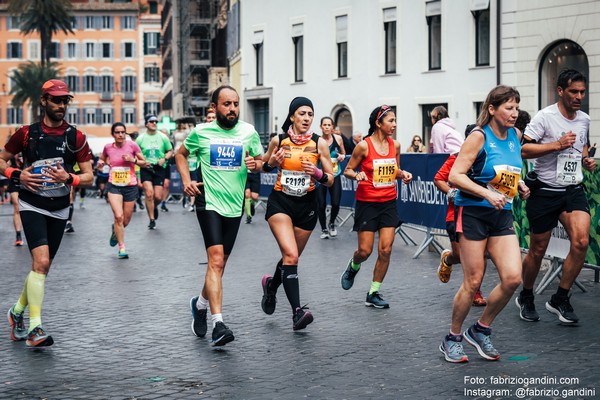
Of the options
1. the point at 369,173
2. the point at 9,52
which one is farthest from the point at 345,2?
the point at 9,52

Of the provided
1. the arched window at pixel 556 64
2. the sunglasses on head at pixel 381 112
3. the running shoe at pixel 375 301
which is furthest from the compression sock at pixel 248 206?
the running shoe at pixel 375 301

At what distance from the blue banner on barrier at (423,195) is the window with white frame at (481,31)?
16.9 metres

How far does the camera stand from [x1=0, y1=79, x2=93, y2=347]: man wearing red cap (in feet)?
29.7

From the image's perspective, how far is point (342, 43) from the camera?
40844 millimetres

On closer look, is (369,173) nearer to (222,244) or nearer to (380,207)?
(380,207)

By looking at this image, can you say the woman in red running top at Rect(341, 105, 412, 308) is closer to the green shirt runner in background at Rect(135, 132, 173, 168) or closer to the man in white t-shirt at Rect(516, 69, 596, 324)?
the man in white t-shirt at Rect(516, 69, 596, 324)

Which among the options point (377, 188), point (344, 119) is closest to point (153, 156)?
point (377, 188)

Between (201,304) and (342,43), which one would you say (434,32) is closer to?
(342,43)

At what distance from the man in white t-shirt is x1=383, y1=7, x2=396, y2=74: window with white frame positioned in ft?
93.4

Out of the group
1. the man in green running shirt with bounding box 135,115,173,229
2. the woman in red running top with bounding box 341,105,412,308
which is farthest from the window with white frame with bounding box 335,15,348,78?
the woman in red running top with bounding box 341,105,412,308

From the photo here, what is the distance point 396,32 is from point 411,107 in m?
2.49

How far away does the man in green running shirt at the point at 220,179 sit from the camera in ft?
30.2

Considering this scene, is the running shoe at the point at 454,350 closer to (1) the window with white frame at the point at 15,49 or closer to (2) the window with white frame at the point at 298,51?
(2) the window with white frame at the point at 298,51

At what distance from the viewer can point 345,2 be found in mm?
40281
